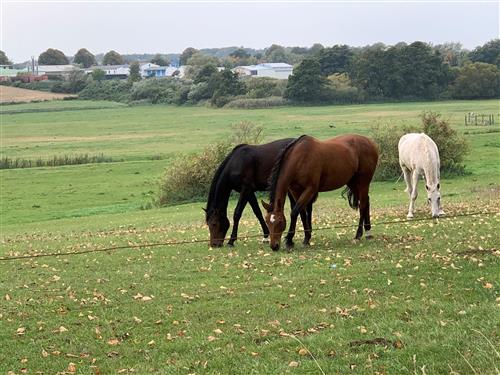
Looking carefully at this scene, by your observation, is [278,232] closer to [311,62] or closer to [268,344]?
[268,344]

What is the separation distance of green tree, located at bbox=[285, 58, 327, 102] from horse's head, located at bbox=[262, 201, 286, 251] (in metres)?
101

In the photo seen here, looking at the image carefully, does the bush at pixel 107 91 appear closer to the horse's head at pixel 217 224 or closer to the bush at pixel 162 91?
the bush at pixel 162 91

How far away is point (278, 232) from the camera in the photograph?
12.8 m

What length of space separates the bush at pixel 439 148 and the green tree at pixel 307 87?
255 ft

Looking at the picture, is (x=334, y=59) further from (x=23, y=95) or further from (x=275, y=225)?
(x=275, y=225)

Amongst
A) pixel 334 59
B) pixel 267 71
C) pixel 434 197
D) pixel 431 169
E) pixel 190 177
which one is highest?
pixel 267 71

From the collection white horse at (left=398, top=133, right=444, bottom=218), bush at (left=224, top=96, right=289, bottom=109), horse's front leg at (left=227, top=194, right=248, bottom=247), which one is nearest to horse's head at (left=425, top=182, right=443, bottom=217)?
white horse at (left=398, top=133, right=444, bottom=218)

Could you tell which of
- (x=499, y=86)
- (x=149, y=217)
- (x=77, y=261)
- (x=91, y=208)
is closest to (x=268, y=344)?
(x=77, y=261)

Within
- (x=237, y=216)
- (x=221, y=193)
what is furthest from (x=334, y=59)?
→ (x=221, y=193)

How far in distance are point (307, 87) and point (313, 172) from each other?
105 meters

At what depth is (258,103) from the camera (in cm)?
11725

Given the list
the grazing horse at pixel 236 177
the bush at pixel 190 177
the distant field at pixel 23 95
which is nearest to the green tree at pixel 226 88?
the distant field at pixel 23 95

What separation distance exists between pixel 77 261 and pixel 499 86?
360 feet

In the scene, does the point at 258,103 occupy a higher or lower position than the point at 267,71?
lower
